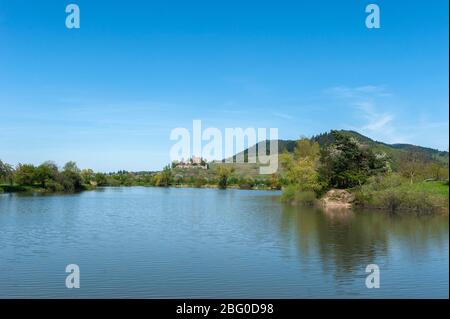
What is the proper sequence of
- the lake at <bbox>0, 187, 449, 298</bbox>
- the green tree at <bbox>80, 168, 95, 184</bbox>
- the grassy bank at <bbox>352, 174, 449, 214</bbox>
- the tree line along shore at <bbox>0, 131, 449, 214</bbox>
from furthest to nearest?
the green tree at <bbox>80, 168, 95, 184</bbox> < the tree line along shore at <bbox>0, 131, 449, 214</bbox> < the lake at <bbox>0, 187, 449, 298</bbox> < the grassy bank at <bbox>352, 174, 449, 214</bbox>

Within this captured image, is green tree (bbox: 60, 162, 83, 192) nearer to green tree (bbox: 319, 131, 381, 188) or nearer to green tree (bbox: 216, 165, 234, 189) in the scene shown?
green tree (bbox: 216, 165, 234, 189)

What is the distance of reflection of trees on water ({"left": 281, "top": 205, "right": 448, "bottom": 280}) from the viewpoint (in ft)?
46.4

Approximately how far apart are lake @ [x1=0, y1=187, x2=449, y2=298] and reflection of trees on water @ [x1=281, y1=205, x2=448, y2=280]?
0.04 m

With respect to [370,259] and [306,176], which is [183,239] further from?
[306,176]

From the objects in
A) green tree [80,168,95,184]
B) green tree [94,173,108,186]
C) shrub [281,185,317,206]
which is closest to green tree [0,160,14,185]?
green tree [80,168,95,184]

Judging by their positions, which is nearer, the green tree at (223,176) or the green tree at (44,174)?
the green tree at (44,174)

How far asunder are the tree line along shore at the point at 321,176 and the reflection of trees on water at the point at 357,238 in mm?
880

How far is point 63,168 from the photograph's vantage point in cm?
7575

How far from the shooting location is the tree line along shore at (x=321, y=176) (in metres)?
14.6

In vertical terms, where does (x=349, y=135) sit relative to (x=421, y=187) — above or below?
above

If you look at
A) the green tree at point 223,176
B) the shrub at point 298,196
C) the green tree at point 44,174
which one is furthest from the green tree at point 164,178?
the shrub at point 298,196

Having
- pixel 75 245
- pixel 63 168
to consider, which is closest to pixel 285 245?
A: pixel 75 245

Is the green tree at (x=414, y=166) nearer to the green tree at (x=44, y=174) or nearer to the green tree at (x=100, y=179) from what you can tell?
the green tree at (x=44, y=174)
